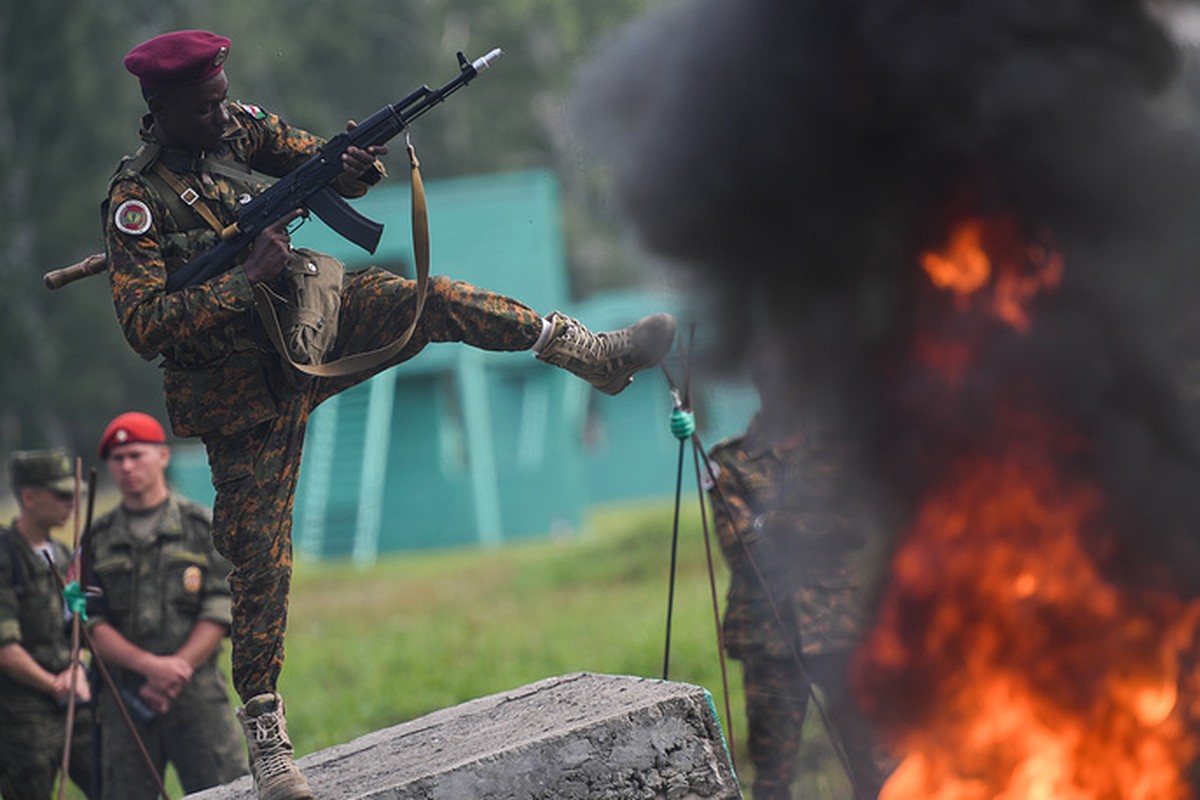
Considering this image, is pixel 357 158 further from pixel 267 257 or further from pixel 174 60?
pixel 174 60

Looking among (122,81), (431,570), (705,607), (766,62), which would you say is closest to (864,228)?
(766,62)

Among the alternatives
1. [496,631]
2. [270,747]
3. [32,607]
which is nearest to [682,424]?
[270,747]

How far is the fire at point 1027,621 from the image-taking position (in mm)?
5297

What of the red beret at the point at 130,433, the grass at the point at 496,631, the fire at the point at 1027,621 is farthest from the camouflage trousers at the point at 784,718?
the red beret at the point at 130,433

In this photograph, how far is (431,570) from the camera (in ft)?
65.5

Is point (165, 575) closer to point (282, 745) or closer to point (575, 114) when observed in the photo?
point (282, 745)

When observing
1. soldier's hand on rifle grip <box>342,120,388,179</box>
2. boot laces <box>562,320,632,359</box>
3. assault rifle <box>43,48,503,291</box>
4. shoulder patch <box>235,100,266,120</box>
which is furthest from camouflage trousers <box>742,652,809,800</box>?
shoulder patch <box>235,100,266,120</box>

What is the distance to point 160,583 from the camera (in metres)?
7.29

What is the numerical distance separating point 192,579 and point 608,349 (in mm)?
2827

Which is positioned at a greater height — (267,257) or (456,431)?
(456,431)

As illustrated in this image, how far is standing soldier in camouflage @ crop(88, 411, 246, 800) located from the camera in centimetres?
721

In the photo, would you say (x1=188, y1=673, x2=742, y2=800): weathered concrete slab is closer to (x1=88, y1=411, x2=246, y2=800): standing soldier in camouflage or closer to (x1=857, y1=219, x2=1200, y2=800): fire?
(x1=857, y1=219, x2=1200, y2=800): fire

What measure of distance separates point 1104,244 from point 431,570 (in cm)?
1540

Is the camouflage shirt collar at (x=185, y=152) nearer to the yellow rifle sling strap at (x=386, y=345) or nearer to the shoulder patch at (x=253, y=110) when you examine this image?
the shoulder patch at (x=253, y=110)
